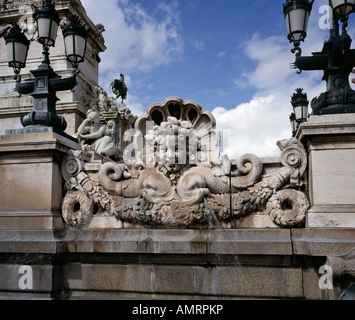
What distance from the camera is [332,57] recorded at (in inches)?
207

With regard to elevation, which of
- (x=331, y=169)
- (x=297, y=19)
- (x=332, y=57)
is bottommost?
(x=331, y=169)

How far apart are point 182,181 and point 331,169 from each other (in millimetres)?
2262

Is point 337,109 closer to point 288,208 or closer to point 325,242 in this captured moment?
point 288,208

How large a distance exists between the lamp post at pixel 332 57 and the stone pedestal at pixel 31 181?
4285mm

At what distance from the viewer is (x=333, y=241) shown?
15.0 ft

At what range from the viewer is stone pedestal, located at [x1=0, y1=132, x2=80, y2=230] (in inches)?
227

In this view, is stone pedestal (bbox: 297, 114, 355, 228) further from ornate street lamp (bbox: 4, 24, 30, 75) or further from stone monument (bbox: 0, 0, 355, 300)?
ornate street lamp (bbox: 4, 24, 30, 75)

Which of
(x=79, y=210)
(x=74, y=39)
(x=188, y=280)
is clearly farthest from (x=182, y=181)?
(x=74, y=39)

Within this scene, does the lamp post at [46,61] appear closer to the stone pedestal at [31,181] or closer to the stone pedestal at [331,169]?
the stone pedestal at [31,181]

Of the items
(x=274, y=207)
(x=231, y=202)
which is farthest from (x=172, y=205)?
(x=274, y=207)

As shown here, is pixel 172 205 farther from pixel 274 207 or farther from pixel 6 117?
pixel 6 117

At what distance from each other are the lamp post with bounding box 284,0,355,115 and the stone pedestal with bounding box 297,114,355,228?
1.08 ft

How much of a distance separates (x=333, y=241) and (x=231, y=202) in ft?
5.11

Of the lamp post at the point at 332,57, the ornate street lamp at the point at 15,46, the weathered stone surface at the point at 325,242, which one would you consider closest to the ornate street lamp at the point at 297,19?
the lamp post at the point at 332,57
